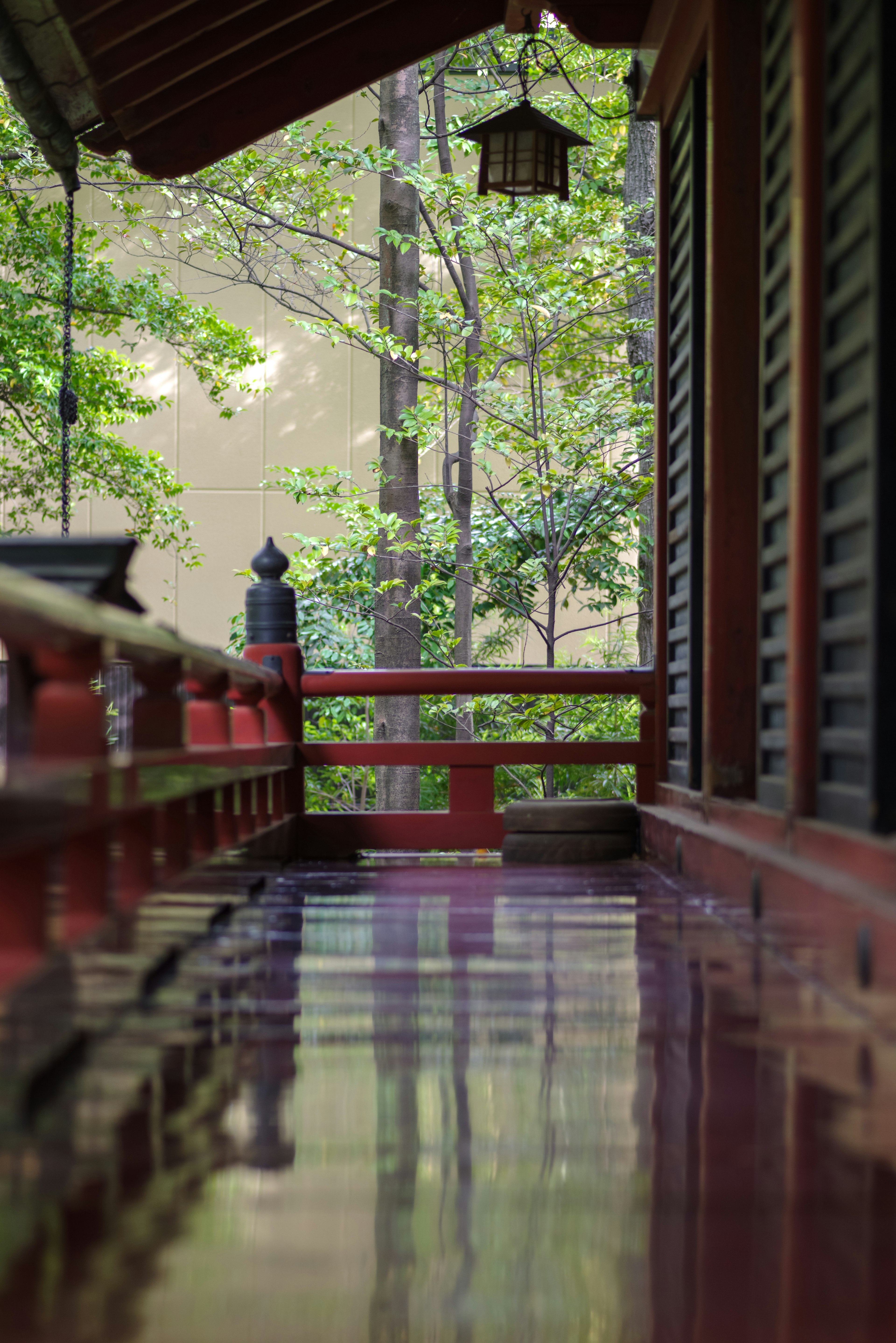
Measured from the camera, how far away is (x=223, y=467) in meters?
12.5

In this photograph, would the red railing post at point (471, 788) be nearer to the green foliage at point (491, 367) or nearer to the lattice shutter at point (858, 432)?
the lattice shutter at point (858, 432)

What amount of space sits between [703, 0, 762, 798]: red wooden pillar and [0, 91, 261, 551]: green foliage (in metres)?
7.07

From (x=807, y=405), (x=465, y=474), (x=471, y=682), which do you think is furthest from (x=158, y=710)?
(x=465, y=474)

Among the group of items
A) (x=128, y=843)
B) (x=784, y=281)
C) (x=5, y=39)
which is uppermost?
(x=5, y=39)

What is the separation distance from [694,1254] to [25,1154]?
2.29ft

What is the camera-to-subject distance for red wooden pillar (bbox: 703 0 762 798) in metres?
3.36

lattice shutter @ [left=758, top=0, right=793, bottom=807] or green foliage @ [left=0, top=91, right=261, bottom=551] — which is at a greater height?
green foliage @ [left=0, top=91, right=261, bottom=551]

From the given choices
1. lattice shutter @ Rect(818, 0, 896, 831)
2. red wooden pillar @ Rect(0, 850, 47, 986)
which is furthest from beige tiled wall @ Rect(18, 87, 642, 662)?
red wooden pillar @ Rect(0, 850, 47, 986)

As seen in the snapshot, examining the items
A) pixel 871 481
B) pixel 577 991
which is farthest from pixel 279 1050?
pixel 871 481

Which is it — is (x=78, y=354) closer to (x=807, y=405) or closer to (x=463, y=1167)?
(x=807, y=405)

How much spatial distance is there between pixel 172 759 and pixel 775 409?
144 centimetres

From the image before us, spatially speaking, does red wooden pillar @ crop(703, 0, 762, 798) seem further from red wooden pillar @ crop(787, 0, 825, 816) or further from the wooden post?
the wooden post

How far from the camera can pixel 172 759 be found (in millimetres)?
2299

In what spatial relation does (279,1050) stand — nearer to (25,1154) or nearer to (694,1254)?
(25,1154)
